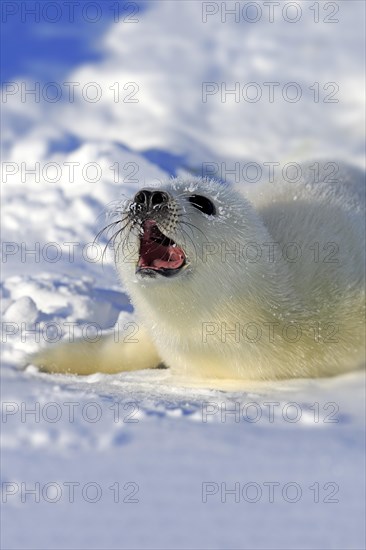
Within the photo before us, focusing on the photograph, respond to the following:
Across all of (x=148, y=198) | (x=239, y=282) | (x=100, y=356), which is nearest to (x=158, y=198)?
(x=148, y=198)

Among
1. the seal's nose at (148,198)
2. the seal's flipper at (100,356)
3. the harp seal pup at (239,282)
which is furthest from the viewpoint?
the seal's flipper at (100,356)

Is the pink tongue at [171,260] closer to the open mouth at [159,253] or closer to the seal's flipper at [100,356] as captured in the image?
the open mouth at [159,253]

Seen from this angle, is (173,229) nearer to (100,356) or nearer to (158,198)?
(158,198)

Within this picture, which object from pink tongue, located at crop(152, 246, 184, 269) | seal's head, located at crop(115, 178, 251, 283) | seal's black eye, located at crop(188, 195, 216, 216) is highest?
seal's black eye, located at crop(188, 195, 216, 216)

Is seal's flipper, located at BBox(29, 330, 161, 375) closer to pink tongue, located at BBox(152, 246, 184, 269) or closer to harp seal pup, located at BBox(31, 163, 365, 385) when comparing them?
harp seal pup, located at BBox(31, 163, 365, 385)

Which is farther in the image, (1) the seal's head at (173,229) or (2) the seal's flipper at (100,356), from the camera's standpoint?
(2) the seal's flipper at (100,356)

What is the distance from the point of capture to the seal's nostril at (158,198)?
11.0 ft

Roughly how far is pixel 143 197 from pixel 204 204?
1.09 feet

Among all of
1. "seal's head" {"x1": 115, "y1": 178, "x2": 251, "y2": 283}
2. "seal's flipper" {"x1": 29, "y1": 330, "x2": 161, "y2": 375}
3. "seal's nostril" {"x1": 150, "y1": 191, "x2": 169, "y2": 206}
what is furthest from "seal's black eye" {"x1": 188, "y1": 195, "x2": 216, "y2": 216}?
"seal's flipper" {"x1": 29, "y1": 330, "x2": 161, "y2": 375}

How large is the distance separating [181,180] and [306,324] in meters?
0.86

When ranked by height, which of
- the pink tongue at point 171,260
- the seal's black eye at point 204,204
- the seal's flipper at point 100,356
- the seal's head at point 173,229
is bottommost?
the seal's flipper at point 100,356

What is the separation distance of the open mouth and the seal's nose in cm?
10

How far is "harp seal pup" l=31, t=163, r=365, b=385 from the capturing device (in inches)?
135

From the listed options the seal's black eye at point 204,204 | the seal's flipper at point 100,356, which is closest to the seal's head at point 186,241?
the seal's black eye at point 204,204
